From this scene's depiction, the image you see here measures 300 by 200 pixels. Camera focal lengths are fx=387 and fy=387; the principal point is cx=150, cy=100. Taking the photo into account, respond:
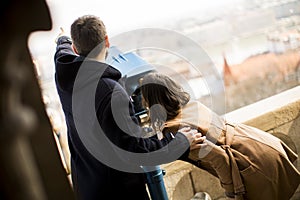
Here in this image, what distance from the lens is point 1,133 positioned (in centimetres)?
43

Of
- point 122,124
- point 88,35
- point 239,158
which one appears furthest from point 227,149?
point 88,35

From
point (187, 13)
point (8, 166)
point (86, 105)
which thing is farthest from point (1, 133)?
point (187, 13)

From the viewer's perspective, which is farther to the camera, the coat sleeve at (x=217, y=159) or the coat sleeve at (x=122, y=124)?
the coat sleeve at (x=217, y=159)

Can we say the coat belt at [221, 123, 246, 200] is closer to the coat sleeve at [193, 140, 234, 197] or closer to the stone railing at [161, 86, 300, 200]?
the coat sleeve at [193, 140, 234, 197]

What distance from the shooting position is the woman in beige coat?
181cm

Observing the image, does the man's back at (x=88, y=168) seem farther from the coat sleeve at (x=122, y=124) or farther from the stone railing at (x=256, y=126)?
the stone railing at (x=256, y=126)

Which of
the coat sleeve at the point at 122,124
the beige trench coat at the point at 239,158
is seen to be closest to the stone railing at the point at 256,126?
the beige trench coat at the point at 239,158

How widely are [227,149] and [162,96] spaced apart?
0.43 m

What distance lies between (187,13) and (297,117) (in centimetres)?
140

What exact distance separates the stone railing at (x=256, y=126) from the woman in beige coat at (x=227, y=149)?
470 millimetres

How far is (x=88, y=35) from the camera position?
1590 millimetres

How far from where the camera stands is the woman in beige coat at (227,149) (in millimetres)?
1810

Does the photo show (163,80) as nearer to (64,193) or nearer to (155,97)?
(155,97)

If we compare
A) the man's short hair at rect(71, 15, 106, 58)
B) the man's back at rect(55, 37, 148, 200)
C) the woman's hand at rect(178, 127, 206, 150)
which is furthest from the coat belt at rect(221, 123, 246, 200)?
the man's short hair at rect(71, 15, 106, 58)
